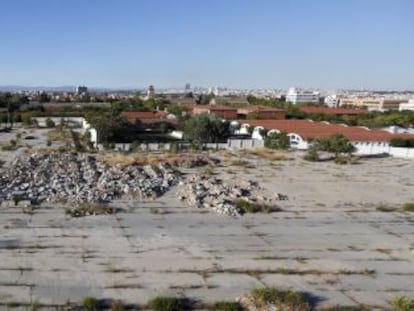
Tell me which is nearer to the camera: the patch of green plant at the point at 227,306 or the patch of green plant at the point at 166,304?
the patch of green plant at the point at 166,304

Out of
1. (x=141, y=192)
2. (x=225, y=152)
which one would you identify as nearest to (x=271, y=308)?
(x=141, y=192)

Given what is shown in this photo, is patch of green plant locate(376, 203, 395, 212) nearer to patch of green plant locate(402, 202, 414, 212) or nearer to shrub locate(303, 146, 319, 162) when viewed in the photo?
patch of green plant locate(402, 202, 414, 212)

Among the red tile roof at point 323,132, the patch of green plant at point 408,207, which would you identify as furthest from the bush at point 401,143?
the patch of green plant at point 408,207

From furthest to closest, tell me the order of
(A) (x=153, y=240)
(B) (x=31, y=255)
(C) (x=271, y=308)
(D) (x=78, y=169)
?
(D) (x=78, y=169) < (A) (x=153, y=240) < (B) (x=31, y=255) < (C) (x=271, y=308)

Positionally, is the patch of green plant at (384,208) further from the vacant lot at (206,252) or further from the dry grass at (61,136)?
the dry grass at (61,136)

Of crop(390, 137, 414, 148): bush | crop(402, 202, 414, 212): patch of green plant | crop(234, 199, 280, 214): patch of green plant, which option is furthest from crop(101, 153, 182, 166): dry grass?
crop(390, 137, 414, 148): bush

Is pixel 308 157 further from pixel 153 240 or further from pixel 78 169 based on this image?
pixel 153 240
